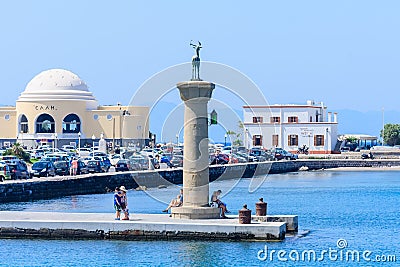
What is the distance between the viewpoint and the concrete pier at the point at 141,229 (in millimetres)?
29422

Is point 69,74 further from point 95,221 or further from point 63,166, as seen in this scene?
point 95,221

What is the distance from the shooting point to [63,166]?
60.9 m

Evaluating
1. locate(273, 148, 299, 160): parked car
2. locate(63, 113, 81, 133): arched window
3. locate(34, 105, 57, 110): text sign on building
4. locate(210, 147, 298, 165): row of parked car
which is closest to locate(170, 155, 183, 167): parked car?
locate(210, 147, 298, 165): row of parked car

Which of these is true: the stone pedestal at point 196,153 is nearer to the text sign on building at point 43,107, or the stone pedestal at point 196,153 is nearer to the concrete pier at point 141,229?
the concrete pier at point 141,229

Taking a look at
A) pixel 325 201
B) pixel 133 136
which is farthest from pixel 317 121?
pixel 325 201

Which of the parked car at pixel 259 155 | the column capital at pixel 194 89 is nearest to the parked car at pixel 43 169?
the column capital at pixel 194 89

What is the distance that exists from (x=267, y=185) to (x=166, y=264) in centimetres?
4174

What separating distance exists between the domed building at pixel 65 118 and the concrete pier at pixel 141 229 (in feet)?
275

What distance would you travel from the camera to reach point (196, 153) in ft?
104

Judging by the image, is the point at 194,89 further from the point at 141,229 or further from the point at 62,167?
the point at 62,167

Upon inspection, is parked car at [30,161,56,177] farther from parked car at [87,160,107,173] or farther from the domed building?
the domed building

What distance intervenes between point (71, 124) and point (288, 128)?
2758 centimetres

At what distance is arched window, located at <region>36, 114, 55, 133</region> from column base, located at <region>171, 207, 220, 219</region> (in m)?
86.9

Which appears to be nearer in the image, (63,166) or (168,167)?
(63,166)
